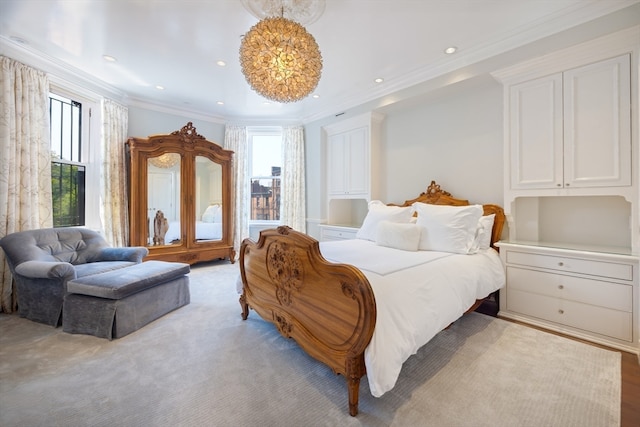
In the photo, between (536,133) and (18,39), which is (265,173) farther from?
(536,133)

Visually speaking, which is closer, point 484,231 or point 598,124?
point 598,124

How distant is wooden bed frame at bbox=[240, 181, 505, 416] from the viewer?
1407 millimetres

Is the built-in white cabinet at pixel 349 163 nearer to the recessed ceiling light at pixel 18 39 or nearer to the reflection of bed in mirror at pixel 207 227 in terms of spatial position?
the reflection of bed in mirror at pixel 207 227

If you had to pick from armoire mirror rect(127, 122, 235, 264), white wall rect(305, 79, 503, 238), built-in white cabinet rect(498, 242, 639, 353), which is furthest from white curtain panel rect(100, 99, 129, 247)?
built-in white cabinet rect(498, 242, 639, 353)

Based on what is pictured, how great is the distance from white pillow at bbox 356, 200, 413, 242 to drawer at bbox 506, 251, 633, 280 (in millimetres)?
1088

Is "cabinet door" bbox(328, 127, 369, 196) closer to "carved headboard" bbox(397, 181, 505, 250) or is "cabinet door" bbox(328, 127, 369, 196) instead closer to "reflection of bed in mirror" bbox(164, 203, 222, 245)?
"carved headboard" bbox(397, 181, 505, 250)

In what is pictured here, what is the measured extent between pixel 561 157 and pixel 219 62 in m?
3.79

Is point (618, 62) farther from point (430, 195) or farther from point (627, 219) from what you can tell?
point (430, 195)

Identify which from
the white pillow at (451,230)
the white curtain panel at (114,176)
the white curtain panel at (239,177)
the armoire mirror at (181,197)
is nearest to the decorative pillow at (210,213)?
the armoire mirror at (181,197)

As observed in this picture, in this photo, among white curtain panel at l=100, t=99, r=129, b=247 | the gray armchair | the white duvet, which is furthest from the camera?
white curtain panel at l=100, t=99, r=129, b=247

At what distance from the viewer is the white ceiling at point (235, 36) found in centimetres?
228

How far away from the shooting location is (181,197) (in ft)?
14.1

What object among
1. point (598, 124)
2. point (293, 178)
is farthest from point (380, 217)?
point (293, 178)

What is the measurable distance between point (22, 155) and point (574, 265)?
5564 millimetres
